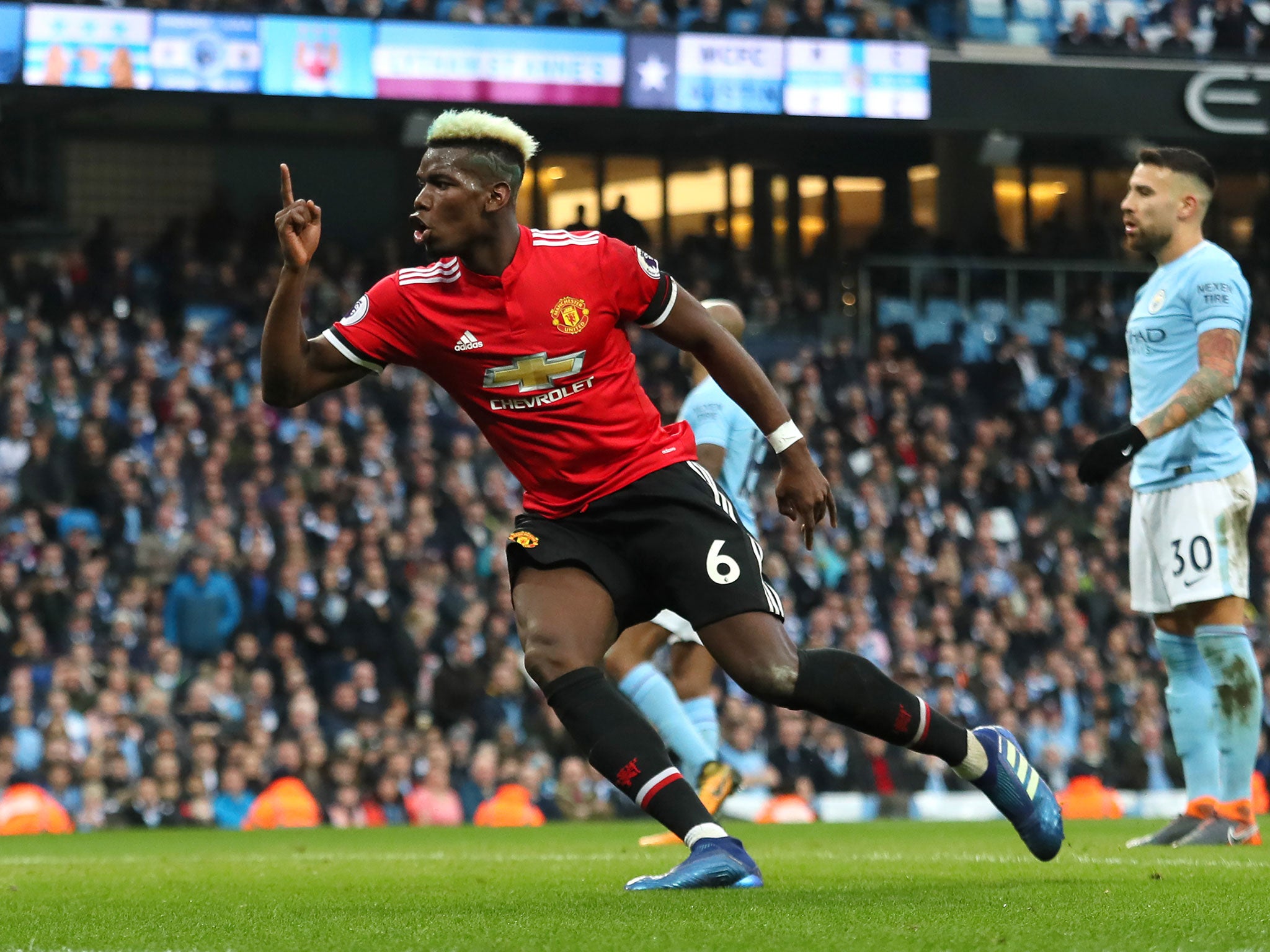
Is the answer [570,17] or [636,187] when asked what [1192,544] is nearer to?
[570,17]

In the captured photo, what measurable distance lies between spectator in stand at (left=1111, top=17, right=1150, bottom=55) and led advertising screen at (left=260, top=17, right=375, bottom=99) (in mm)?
8174

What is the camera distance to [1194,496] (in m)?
6.95

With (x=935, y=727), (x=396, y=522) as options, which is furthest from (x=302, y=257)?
(x=396, y=522)

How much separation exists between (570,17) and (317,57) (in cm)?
261

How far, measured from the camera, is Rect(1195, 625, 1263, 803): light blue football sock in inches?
266

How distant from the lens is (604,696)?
16.4ft

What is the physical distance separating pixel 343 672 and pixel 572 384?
8750 mm

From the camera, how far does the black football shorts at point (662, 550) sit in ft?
16.9

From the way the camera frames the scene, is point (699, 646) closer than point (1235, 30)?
Yes

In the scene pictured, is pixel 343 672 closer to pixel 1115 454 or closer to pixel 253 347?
pixel 253 347

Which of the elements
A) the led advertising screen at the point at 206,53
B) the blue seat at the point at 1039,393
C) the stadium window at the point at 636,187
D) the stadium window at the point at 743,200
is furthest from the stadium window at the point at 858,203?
the led advertising screen at the point at 206,53

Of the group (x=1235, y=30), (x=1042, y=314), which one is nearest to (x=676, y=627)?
(x=1042, y=314)

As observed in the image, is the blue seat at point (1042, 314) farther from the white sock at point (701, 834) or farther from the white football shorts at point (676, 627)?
the white sock at point (701, 834)

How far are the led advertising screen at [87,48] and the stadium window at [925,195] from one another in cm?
1022
